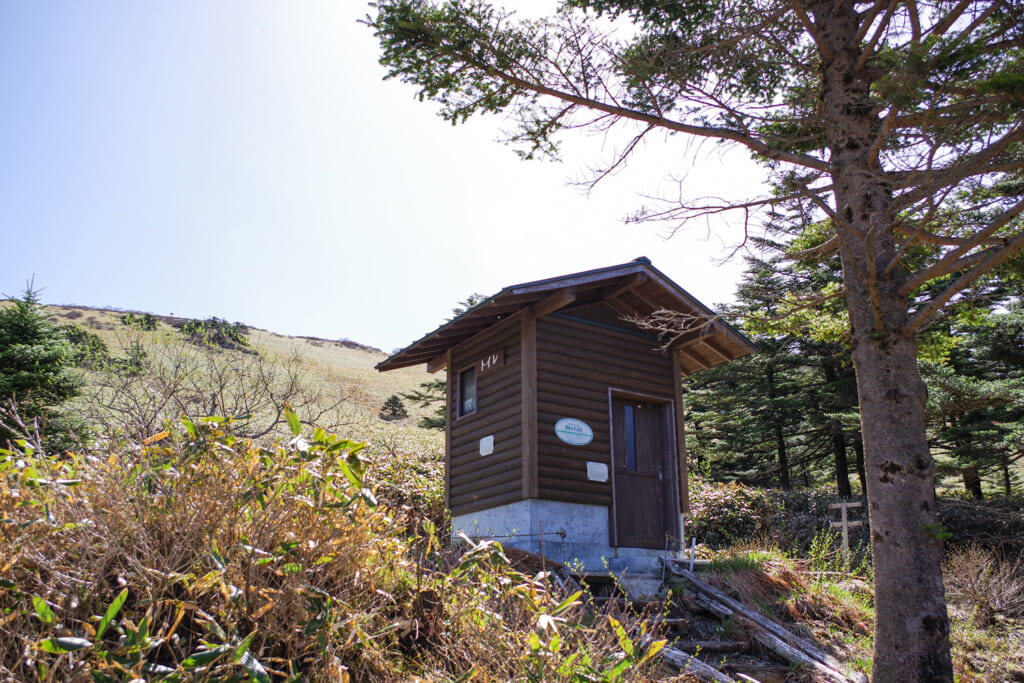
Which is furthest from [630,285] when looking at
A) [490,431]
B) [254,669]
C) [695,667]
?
[254,669]

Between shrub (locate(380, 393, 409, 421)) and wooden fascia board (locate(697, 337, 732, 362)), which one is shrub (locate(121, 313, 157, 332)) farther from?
wooden fascia board (locate(697, 337, 732, 362))

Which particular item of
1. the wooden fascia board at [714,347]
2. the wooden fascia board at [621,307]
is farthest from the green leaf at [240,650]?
the wooden fascia board at [714,347]

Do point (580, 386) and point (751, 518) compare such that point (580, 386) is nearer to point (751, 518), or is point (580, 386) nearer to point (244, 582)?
point (751, 518)

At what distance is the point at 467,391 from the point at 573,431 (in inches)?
90.6

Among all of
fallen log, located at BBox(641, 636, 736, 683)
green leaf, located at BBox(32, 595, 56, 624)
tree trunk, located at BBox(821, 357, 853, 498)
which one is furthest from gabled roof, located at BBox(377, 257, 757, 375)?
tree trunk, located at BBox(821, 357, 853, 498)

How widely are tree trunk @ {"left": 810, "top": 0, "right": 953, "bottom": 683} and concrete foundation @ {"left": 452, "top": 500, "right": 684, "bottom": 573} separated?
13.1 feet

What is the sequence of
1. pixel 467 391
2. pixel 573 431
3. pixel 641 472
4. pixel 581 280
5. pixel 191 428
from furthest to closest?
pixel 467 391 < pixel 641 472 < pixel 573 431 < pixel 581 280 < pixel 191 428

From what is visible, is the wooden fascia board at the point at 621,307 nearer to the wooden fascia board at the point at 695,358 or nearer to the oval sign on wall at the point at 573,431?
the wooden fascia board at the point at 695,358

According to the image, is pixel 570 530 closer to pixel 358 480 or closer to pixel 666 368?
pixel 666 368

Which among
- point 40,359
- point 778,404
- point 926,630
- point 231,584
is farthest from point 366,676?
point 778,404

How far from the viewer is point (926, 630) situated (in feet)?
18.2

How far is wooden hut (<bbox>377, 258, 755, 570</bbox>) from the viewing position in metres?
9.71

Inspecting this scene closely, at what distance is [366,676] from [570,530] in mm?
6293

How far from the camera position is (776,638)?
7.06 meters
